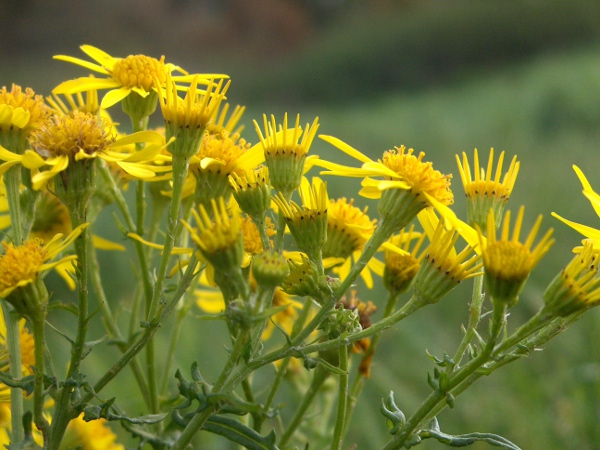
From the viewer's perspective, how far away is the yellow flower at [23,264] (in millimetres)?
835

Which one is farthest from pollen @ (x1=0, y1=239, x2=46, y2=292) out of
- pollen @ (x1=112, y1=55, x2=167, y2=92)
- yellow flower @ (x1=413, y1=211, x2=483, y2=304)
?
yellow flower @ (x1=413, y1=211, x2=483, y2=304)

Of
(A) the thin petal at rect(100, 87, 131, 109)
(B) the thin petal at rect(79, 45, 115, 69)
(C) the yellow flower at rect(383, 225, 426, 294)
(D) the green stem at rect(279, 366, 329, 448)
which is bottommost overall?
(D) the green stem at rect(279, 366, 329, 448)

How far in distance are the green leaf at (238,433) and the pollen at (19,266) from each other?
0.28m

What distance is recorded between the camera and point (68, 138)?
0.91m

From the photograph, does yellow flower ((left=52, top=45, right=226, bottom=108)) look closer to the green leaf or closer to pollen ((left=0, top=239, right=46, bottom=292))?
pollen ((left=0, top=239, right=46, bottom=292))

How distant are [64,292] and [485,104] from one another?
14.6ft

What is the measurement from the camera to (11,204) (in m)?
0.97

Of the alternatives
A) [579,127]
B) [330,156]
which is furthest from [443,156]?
[579,127]

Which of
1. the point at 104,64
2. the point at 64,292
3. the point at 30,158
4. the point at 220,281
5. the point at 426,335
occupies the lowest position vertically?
the point at 64,292

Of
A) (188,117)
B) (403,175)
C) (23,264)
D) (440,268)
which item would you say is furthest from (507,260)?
(23,264)

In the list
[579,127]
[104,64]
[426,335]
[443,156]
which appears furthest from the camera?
[579,127]

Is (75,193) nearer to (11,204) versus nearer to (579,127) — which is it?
(11,204)

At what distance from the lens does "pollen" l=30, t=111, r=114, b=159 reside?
911 mm

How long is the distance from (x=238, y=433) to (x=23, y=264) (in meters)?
0.33
